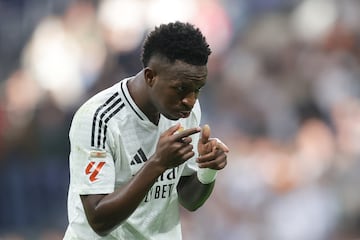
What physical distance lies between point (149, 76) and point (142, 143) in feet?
1.31

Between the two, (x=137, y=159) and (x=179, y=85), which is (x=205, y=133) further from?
(x=137, y=159)

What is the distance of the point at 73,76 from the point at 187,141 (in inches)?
243

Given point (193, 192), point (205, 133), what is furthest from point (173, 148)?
point (193, 192)

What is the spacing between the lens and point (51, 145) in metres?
9.88

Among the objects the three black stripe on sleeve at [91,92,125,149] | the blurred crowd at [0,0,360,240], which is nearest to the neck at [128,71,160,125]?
the three black stripe on sleeve at [91,92,125,149]

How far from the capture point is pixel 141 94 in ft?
16.0

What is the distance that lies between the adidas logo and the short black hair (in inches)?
20.1

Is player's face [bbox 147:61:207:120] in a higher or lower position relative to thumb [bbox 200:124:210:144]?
higher

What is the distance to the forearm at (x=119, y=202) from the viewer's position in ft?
14.8

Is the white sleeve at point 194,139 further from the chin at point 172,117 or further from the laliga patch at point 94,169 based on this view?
the laliga patch at point 94,169

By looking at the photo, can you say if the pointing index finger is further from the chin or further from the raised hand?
the chin

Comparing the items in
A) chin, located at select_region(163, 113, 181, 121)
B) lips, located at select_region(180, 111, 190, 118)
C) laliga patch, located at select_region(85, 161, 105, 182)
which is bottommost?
laliga patch, located at select_region(85, 161, 105, 182)

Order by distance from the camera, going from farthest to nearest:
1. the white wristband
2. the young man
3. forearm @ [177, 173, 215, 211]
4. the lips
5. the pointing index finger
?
forearm @ [177, 173, 215, 211] → the white wristband → the lips → the young man → the pointing index finger

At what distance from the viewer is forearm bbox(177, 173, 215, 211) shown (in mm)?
5262
